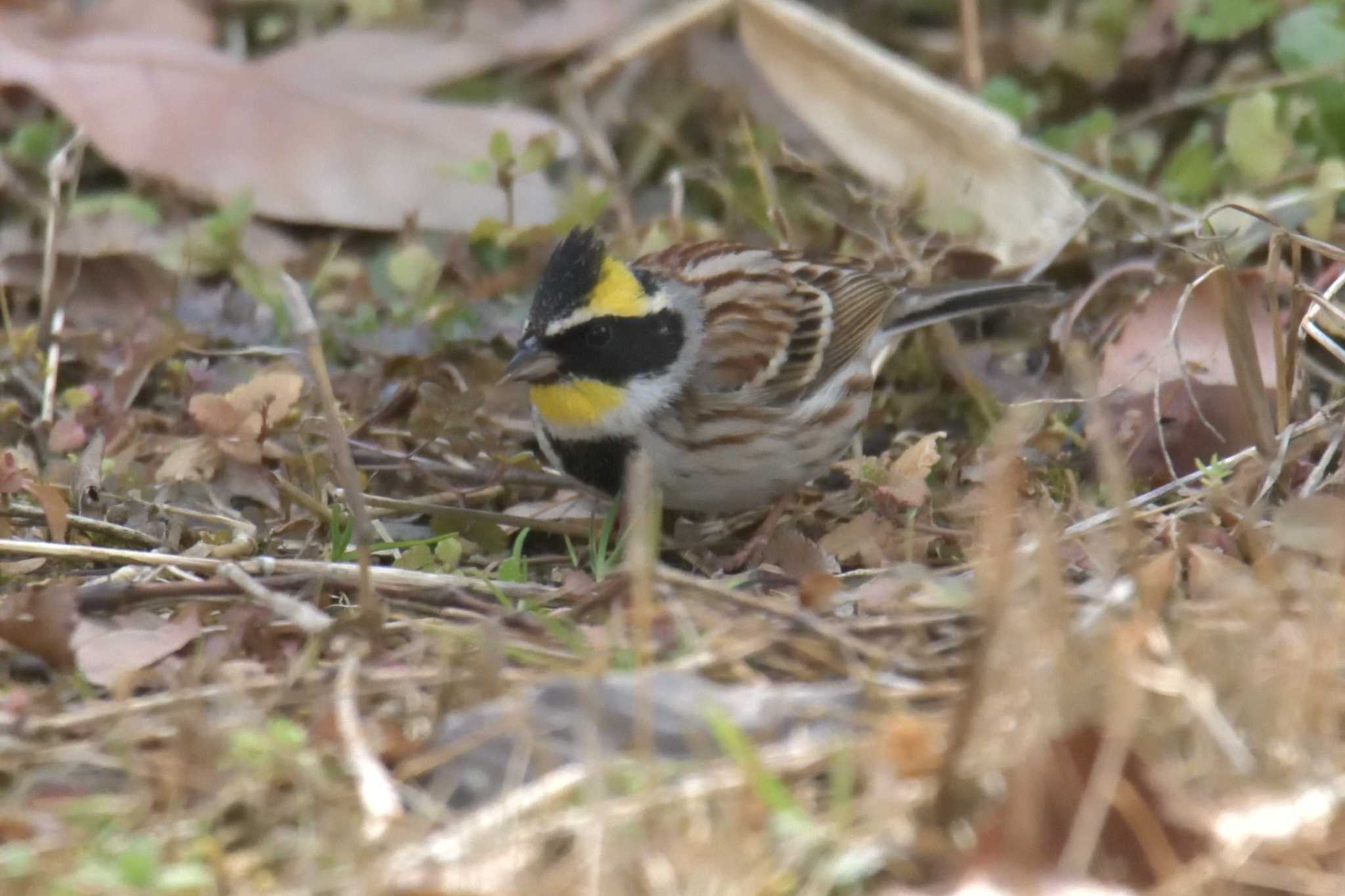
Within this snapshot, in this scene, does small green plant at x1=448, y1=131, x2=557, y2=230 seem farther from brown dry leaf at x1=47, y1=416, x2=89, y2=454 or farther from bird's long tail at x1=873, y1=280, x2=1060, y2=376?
brown dry leaf at x1=47, y1=416, x2=89, y2=454

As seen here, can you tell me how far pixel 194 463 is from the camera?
13.0 feet

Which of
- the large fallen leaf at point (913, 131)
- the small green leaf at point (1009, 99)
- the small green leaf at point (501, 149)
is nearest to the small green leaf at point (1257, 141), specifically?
the large fallen leaf at point (913, 131)

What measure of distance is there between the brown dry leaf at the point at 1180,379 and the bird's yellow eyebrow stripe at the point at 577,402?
114cm

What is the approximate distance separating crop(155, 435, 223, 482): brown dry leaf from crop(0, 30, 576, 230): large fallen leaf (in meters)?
1.45

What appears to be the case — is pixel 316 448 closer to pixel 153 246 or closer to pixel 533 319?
pixel 533 319

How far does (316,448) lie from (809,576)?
153 centimetres

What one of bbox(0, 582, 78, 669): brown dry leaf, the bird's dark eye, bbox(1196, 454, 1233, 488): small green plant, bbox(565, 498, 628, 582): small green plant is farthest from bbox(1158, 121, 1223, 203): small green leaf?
bbox(0, 582, 78, 669): brown dry leaf

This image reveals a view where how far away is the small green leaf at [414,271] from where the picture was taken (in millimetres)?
4828

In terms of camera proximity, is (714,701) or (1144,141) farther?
(1144,141)

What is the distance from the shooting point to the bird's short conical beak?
389 centimetres

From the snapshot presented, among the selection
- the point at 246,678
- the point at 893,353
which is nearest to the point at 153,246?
the point at 893,353

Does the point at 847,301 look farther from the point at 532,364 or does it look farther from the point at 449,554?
the point at 449,554

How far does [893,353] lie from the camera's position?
4852 millimetres

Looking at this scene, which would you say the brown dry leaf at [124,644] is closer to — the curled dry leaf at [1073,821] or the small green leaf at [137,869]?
the small green leaf at [137,869]
